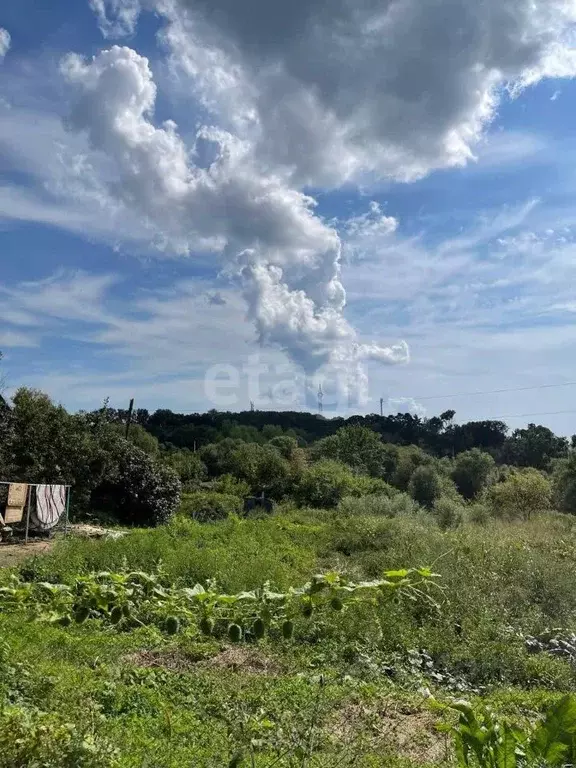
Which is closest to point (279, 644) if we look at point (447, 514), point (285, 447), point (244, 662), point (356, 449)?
point (244, 662)

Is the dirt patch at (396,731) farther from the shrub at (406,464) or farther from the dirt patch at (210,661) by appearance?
the shrub at (406,464)

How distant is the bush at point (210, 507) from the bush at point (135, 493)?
1.52 m

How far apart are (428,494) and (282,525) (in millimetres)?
20404

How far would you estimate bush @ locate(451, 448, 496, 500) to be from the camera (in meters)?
46.6

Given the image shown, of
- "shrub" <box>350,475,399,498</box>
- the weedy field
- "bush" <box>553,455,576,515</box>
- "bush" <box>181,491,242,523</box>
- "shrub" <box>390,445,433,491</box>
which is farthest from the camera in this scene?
"shrub" <box>390,445,433,491</box>

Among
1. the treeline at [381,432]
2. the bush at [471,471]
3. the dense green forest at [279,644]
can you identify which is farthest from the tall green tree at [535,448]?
the dense green forest at [279,644]

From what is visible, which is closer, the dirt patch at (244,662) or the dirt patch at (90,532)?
the dirt patch at (244,662)

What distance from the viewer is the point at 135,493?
19.3 metres

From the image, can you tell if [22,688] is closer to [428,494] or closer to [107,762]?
[107,762]

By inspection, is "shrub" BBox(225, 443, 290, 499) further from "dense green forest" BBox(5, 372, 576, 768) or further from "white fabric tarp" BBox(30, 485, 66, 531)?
"white fabric tarp" BBox(30, 485, 66, 531)

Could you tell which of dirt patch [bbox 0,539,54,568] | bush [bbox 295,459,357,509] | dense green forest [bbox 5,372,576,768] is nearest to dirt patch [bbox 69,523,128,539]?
dirt patch [bbox 0,539,54,568]

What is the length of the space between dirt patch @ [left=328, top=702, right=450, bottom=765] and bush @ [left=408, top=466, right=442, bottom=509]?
97.9ft

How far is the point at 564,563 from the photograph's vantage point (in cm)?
948

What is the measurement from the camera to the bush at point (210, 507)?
21234 millimetres
